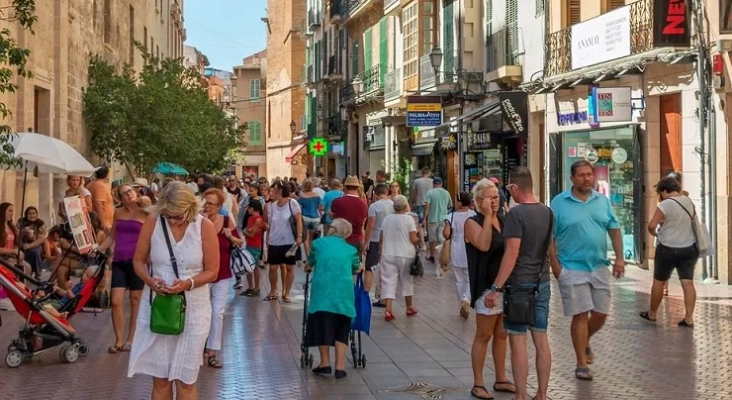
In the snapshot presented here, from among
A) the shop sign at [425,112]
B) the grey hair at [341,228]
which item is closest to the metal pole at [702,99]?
the grey hair at [341,228]

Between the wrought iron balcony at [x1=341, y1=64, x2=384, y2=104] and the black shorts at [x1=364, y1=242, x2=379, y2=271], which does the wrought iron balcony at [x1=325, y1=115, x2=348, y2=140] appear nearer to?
the wrought iron balcony at [x1=341, y1=64, x2=384, y2=104]

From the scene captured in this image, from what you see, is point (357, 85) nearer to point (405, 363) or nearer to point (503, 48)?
point (503, 48)

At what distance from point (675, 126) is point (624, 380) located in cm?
1101

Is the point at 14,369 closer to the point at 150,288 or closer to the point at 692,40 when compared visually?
the point at 150,288

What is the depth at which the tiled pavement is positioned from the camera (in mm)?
9000

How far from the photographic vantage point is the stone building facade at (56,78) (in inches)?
816

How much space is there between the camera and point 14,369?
33.4 ft

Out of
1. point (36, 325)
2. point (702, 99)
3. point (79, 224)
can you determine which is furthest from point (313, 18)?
point (36, 325)

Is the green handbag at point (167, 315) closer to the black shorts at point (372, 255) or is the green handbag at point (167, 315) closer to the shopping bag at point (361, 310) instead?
the shopping bag at point (361, 310)

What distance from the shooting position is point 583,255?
9.45 m

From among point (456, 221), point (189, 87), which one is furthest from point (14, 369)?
point (189, 87)

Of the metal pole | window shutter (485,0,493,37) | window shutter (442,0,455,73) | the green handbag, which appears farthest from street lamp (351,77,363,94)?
the green handbag

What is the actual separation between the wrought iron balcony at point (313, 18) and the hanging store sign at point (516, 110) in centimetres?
3429

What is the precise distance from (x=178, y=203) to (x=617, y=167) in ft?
52.7
